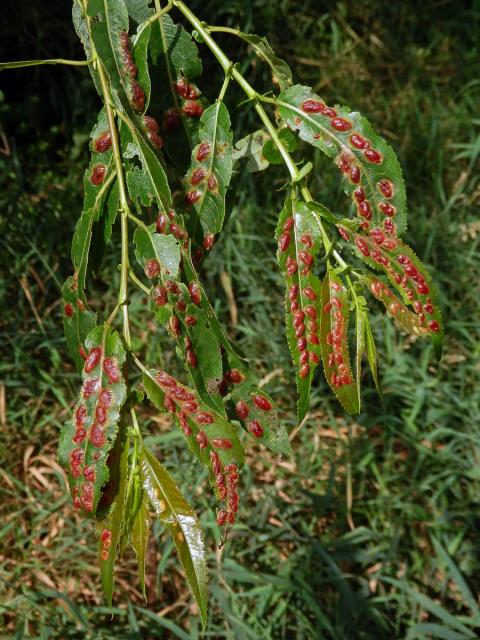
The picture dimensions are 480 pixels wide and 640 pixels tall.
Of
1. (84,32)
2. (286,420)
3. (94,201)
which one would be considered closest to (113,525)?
(94,201)

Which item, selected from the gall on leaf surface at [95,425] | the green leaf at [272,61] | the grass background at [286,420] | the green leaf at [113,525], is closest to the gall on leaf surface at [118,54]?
the green leaf at [272,61]

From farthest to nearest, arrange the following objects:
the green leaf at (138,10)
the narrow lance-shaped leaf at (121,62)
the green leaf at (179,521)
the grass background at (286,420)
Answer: the grass background at (286,420) < the green leaf at (138,10) < the narrow lance-shaped leaf at (121,62) < the green leaf at (179,521)

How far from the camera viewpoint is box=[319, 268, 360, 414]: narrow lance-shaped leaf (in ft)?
2.85

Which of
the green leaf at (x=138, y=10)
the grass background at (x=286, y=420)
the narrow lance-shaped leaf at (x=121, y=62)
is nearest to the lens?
the narrow lance-shaped leaf at (x=121, y=62)

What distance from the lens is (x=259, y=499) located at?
2357mm

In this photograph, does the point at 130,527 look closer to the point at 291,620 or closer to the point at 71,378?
the point at 291,620

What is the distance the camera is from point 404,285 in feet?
2.88

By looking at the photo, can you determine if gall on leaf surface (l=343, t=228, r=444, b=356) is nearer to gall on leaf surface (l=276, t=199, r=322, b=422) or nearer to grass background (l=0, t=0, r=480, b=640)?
gall on leaf surface (l=276, t=199, r=322, b=422)

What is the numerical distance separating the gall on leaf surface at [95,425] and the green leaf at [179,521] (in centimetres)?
5

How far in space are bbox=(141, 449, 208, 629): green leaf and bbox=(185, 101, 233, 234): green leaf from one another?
327mm

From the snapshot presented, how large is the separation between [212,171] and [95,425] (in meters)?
0.37

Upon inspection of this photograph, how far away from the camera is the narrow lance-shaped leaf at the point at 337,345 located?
0.87m

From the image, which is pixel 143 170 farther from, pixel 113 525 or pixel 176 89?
pixel 113 525

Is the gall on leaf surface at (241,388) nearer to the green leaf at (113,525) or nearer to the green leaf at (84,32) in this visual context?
the green leaf at (113,525)
